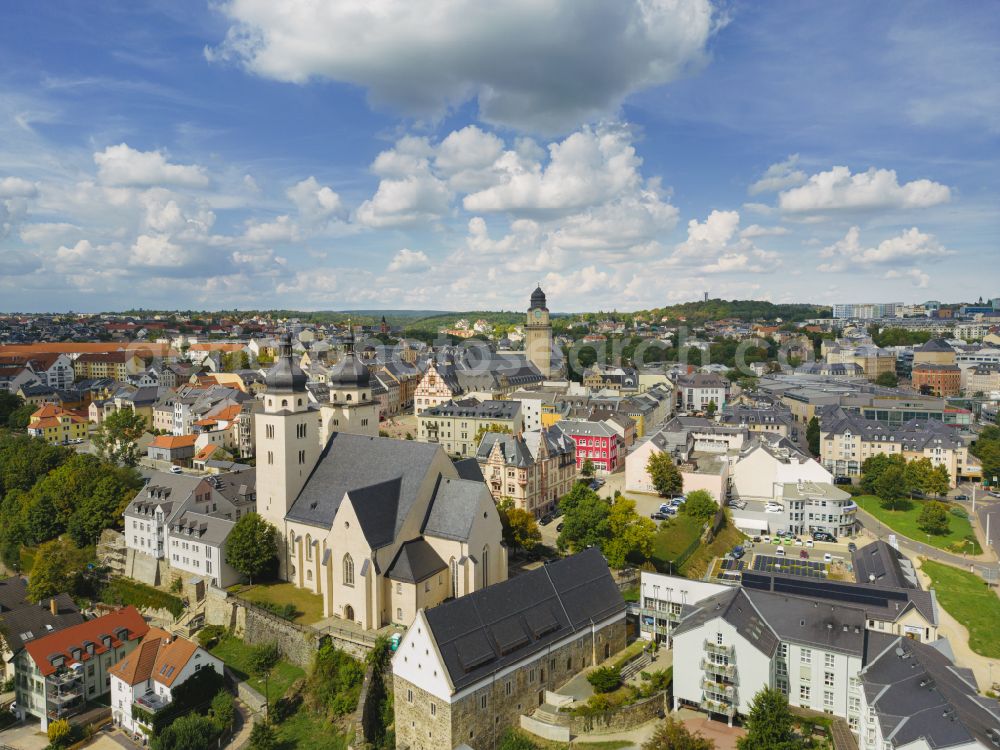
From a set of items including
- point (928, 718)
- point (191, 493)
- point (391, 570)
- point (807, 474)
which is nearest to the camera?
point (928, 718)

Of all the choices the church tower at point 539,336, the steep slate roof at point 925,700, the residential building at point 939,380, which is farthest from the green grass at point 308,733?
the residential building at point 939,380

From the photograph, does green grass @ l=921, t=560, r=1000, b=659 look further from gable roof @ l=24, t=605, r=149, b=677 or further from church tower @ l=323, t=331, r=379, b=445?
gable roof @ l=24, t=605, r=149, b=677

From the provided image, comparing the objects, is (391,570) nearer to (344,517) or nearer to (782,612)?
(344,517)

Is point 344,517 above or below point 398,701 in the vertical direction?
above

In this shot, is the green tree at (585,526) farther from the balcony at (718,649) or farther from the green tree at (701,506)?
the balcony at (718,649)

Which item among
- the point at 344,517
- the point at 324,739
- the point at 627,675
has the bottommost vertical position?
the point at 324,739

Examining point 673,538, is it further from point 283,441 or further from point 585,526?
point 283,441

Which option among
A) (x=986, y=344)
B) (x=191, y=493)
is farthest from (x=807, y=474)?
(x=986, y=344)
